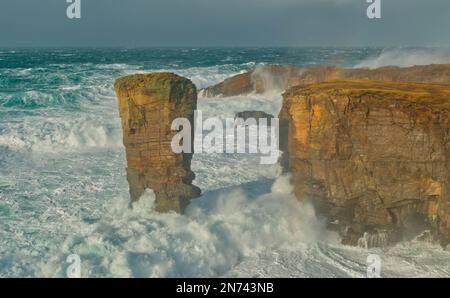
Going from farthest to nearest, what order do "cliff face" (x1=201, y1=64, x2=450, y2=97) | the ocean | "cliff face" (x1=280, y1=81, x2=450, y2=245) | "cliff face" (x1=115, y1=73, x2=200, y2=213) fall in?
"cliff face" (x1=201, y1=64, x2=450, y2=97), "cliff face" (x1=115, y1=73, x2=200, y2=213), "cliff face" (x1=280, y1=81, x2=450, y2=245), the ocean

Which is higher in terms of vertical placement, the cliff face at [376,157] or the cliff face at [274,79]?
the cliff face at [274,79]

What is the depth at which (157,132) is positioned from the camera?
47.9 ft

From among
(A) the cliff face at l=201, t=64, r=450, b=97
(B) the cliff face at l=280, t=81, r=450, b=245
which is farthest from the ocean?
(A) the cliff face at l=201, t=64, r=450, b=97

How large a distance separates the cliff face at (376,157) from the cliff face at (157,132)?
11.2ft

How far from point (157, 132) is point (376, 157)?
620cm

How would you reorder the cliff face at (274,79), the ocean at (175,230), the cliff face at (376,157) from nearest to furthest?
the ocean at (175,230)
the cliff face at (376,157)
the cliff face at (274,79)

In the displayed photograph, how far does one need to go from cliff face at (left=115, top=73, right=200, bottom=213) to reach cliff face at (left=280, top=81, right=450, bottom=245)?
3418 mm

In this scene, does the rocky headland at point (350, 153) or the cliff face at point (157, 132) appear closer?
the rocky headland at point (350, 153)

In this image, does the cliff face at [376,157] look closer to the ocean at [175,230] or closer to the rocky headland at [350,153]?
the rocky headland at [350,153]

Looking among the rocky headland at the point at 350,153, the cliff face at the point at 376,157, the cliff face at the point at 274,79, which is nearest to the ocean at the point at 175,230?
the rocky headland at the point at 350,153

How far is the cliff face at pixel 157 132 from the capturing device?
1441cm

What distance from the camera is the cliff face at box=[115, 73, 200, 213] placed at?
1441cm

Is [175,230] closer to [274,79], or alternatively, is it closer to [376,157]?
[376,157]

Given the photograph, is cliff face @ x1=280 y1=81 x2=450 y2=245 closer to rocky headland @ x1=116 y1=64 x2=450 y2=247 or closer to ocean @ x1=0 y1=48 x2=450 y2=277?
rocky headland @ x1=116 y1=64 x2=450 y2=247
